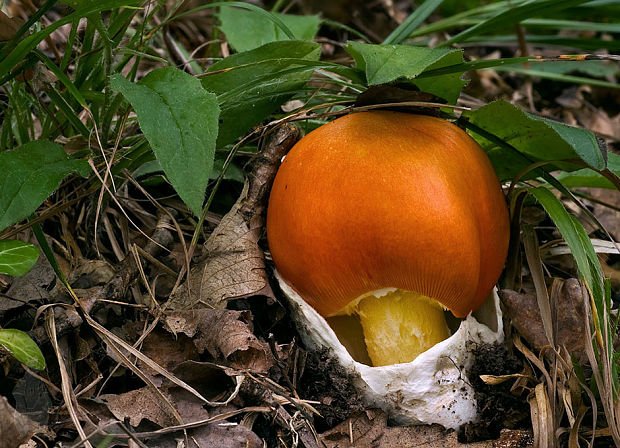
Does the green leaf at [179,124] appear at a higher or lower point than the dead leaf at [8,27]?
lower

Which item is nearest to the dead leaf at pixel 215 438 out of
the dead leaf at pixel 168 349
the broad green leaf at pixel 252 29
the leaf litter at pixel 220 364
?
the leaf litter at pixel 220 364

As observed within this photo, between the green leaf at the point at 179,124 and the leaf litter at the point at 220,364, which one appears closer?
the green leaf at the point at 179,124

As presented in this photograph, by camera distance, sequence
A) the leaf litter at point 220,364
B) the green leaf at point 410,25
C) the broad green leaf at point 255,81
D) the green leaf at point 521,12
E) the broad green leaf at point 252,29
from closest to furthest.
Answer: the leaf litter at point 220,364 → the broad green leaf at point 255,81 → the green leaf at point 521,12 → the green leaf at point 410,25 → the broad green leaf at point 252,29

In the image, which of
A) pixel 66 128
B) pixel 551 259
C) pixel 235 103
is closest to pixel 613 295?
pixel 551 259

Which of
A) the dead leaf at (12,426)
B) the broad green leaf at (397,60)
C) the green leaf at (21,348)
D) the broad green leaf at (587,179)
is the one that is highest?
the broad green leaf at (397,60)

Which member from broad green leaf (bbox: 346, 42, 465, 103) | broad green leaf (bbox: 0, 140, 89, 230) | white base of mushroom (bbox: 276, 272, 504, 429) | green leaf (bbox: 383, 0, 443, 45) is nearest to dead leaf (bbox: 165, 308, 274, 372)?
white base of mushroom (bbox: 276, 272, 504, 429)

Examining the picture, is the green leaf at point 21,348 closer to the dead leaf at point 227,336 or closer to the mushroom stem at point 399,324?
the dead leaf at point 227,336

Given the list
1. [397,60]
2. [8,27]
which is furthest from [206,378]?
[8,27]

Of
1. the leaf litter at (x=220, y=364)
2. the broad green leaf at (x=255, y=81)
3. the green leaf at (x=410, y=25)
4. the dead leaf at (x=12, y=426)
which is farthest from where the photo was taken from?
the green leaf at (x=410, y=25)
